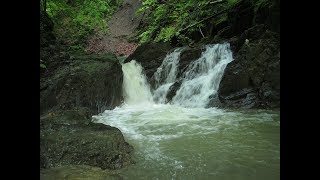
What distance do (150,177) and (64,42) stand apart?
1558 centimetres

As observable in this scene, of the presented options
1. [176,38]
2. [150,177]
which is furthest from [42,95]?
[176,38]

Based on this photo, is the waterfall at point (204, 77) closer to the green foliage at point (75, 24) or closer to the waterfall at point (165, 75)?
the waterfall at point (165, 75)

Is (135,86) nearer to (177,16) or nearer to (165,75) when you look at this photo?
(165,75)

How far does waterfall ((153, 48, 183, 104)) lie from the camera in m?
12.6

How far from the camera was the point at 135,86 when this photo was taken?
1304cm

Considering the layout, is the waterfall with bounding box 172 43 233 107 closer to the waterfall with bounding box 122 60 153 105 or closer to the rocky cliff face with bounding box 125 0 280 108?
the rocky cliff face with bounding box 125 0 280 108

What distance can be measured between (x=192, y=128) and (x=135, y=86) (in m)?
5.57

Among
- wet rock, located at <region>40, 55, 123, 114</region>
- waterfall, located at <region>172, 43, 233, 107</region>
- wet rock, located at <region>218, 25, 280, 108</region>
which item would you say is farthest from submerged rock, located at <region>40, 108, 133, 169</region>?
waterfall, located at <region>172, 43, 233, 107</region>

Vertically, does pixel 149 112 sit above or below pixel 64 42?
below

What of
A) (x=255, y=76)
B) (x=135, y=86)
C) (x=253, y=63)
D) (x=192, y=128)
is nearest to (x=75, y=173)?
(x=192, y=128)

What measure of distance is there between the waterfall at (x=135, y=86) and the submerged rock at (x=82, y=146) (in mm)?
6197
